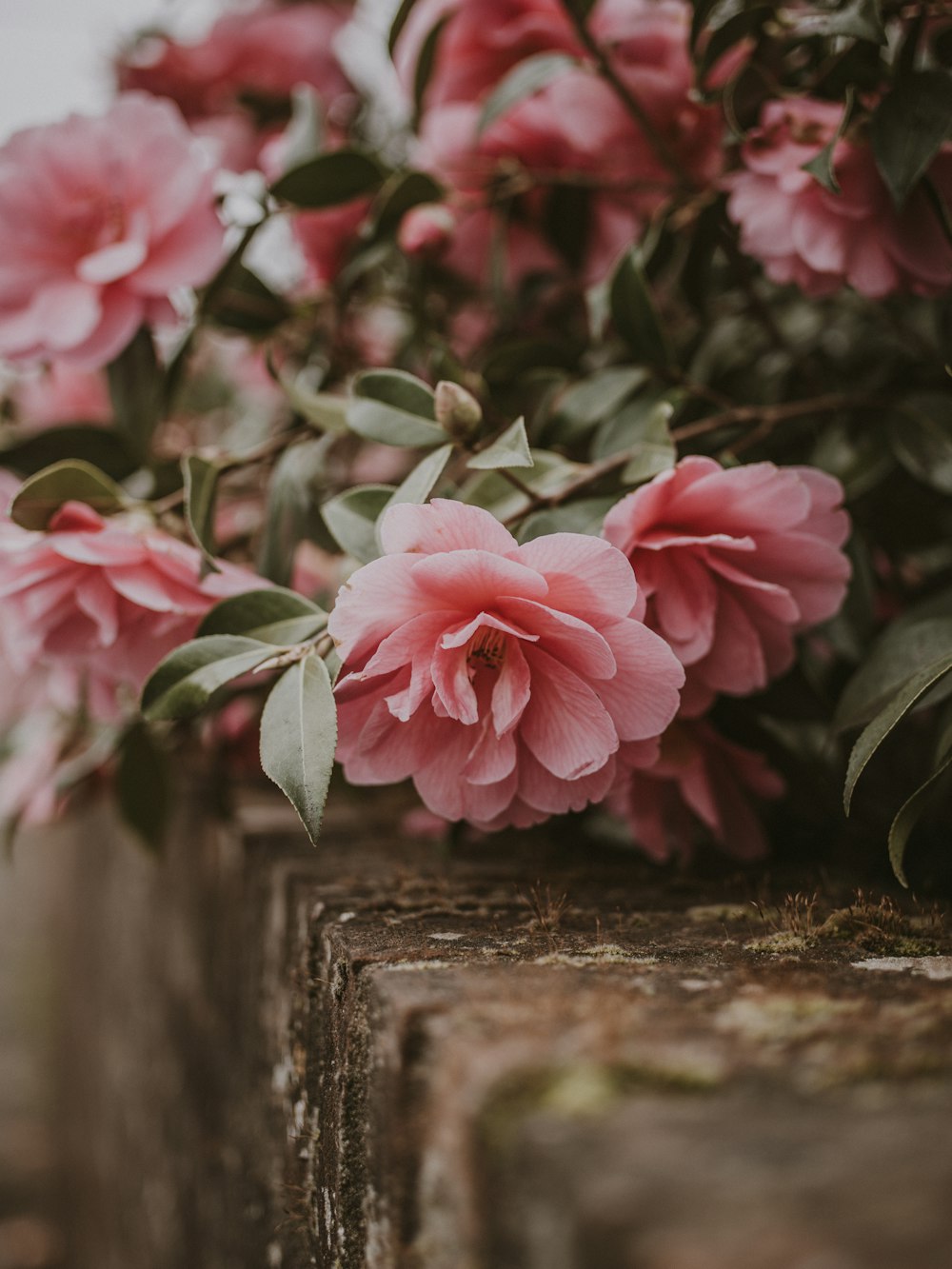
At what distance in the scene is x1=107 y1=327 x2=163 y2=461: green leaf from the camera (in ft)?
3.01

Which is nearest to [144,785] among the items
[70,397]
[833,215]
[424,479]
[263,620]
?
[263,620]

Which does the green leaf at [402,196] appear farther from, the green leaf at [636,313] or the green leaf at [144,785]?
the green leaf at [144,785]

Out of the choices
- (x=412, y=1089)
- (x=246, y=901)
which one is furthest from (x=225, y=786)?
(x=412, y=1089)

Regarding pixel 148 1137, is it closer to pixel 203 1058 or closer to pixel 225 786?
pixel 203 1058

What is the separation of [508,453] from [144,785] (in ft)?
2.01

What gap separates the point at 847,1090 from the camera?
0.36 meters

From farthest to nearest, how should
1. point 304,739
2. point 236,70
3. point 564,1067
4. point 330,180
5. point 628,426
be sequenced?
1. point 236,70
2. point 330,180
3. point 628,426
4. point 304,739
5. point 564,1067

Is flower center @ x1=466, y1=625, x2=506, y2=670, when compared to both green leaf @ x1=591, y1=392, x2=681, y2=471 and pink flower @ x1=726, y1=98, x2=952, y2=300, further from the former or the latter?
pink flower @ x1=726, y1=98, x2=952, y2=300

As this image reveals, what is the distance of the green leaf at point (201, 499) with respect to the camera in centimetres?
72

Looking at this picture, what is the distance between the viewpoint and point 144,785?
1.05 meters

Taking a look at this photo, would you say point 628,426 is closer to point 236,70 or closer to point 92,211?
point 92,211

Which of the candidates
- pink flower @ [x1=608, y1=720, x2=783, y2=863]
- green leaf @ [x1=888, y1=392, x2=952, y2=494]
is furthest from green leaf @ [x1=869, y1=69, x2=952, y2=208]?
pink flower @ [x1=608, y1=720, x2=783, y2=863]

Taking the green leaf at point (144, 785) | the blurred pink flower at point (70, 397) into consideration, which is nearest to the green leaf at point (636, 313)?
the green leaf at point (144, 785)

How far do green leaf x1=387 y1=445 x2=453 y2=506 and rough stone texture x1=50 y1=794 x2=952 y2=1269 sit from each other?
257 mm
